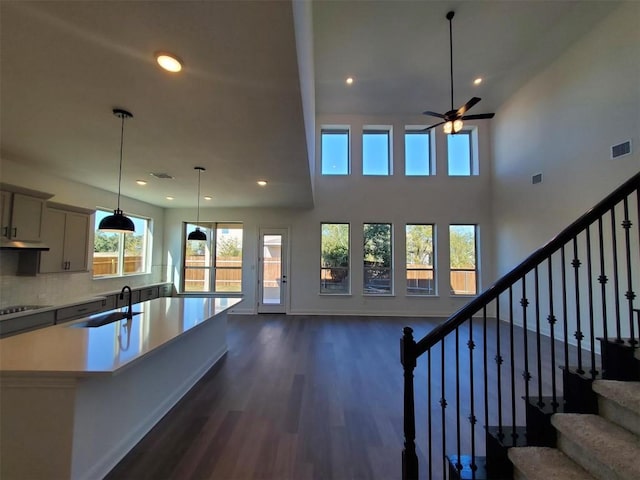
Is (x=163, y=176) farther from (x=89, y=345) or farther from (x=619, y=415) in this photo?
(x=619, y=415)

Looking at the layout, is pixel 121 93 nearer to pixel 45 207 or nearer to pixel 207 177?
pixel 207 177

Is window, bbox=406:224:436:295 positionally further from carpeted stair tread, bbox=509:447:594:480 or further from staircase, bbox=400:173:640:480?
carpeted stair tread, bbox=509:447:594:480

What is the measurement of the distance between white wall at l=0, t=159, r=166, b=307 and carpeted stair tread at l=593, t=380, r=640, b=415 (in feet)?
20.1

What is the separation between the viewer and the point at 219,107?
2346 millimetres

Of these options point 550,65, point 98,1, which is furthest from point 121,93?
point 550,65

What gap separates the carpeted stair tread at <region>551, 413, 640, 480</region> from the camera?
1277mm

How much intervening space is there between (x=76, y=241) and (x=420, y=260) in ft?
23.2

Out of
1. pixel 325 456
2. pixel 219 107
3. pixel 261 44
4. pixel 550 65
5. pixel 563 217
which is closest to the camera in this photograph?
pixel 261 44

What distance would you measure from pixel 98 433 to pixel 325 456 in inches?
62.8

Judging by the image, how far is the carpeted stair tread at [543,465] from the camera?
1452 mm

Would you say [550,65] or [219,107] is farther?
[550,65]

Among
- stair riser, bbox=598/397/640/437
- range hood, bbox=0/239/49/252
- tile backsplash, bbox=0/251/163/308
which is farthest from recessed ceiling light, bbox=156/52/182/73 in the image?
tile backsplash, bbox=0/251/163/308

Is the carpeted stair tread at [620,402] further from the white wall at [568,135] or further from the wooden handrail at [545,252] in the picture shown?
the white wall at [568,135]

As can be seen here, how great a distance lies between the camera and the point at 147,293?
648 centimetres
